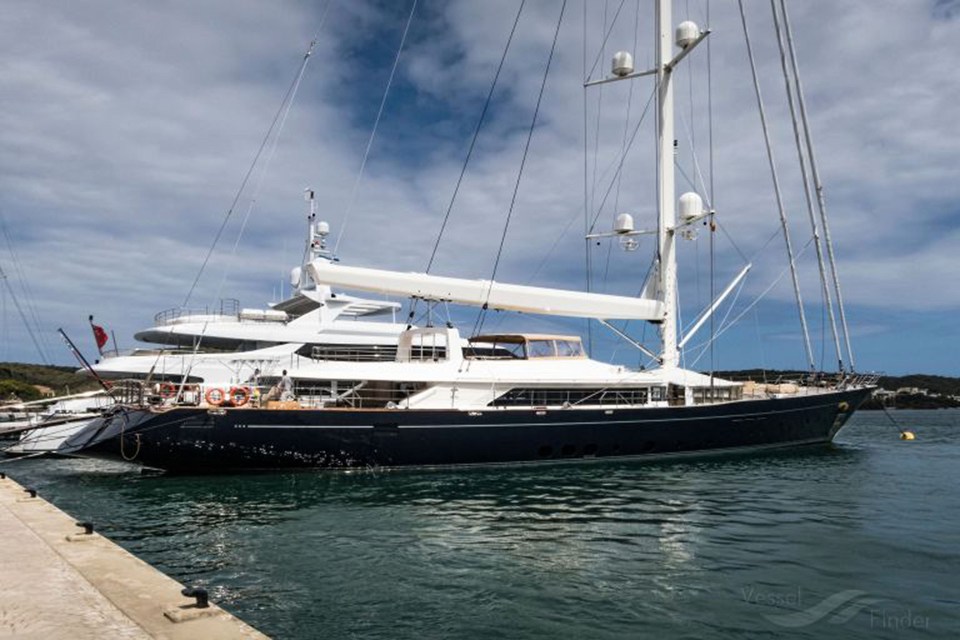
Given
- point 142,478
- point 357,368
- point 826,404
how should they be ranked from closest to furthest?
1. point 142,478
2. point 357,368
3. point 826,404

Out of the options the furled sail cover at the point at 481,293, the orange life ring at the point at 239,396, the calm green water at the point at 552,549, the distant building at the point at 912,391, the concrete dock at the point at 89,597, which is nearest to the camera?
the concrete dock at the point at 89,597

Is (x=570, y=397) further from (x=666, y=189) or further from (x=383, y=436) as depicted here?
(x=666, y=189)

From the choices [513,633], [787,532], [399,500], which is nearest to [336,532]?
[399,500]

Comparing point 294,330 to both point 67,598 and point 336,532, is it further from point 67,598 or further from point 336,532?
point 67,598

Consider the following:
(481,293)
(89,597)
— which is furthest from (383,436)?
(89,597)

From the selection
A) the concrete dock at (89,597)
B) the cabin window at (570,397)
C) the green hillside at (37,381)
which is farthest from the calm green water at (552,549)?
the green hillside at (37,381)

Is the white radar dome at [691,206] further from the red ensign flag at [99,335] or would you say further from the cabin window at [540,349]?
the red ensign flag at [99,335]

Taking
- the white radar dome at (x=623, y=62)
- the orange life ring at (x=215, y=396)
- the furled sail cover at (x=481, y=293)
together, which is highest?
the white radar dome at (x=623, y=62)

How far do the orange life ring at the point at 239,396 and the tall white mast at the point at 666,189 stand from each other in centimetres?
1359

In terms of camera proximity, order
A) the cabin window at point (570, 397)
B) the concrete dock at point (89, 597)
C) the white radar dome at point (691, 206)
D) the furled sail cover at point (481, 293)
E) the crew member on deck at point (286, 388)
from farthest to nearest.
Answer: the white radar dome at point (691, 206) < the cabin window at point (570, 397) < the furled sail cover at point (481, 293) < the crew member on deck at point (286, 388) < the concrete dock at point (89, 597)

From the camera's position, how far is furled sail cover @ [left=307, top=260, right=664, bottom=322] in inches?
744

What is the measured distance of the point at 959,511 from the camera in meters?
13.0

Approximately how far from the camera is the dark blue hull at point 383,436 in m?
16.6

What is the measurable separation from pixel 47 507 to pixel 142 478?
26.4 feet
